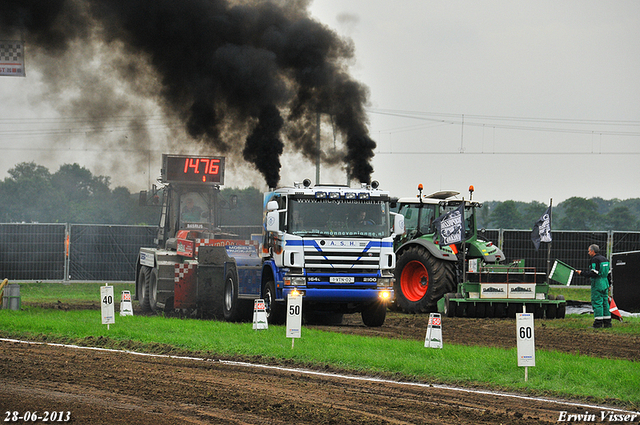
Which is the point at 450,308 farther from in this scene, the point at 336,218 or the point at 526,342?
the point at 526,342

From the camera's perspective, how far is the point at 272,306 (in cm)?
1730

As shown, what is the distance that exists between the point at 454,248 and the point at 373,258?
4.37 metres

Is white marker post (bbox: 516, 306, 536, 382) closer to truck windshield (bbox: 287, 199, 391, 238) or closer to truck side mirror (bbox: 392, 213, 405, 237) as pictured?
truck windshield (bbox: 287, 199, 391, 238)

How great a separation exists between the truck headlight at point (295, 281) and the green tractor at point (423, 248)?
14.9 feet

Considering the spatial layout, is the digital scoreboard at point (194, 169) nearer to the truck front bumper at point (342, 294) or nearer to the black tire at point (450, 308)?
the truck front bumper at point (342, 294)

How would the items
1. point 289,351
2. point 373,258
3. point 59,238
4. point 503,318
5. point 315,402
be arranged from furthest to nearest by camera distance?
point 59,238
point 503,318
point 373,258
point 289,351
point 315,402

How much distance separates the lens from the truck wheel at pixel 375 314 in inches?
700

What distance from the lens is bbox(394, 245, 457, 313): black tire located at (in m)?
19.8

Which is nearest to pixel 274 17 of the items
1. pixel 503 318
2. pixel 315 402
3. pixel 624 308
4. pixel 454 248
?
pixel 454 248

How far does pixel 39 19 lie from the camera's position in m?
19.9

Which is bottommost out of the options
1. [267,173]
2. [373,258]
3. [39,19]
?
[373,258]

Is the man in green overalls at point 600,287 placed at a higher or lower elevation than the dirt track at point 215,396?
higher

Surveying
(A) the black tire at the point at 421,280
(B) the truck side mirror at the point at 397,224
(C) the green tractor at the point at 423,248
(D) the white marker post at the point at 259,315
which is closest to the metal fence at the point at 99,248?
(C) the green tractor at the point at 423,248

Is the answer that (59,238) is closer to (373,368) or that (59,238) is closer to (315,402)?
(373,368)
